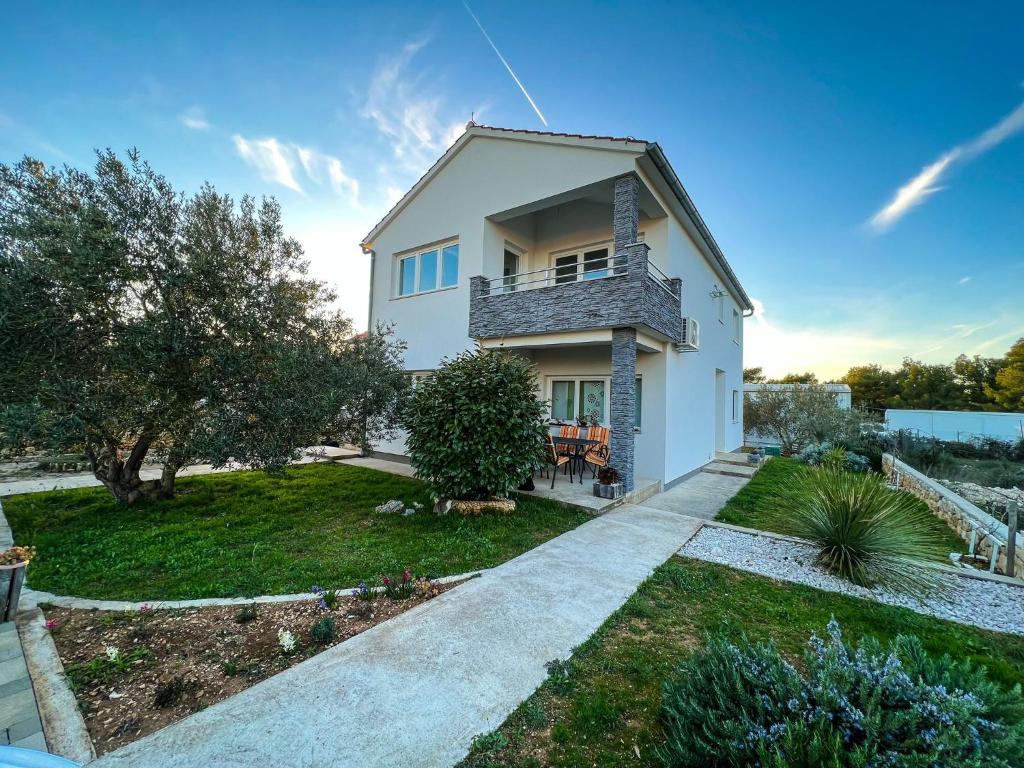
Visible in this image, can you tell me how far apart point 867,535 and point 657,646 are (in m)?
3.72

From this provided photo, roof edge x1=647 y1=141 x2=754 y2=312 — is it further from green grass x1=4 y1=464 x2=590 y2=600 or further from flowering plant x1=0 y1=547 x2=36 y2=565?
flowering plant x1=0 y1=547 x2=36 y2=565

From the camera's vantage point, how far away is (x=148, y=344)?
5.61 metres

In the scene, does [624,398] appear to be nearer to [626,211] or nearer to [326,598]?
[626,211]

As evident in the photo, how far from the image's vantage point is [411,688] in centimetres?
284

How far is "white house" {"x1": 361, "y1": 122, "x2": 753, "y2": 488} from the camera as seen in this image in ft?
27.6

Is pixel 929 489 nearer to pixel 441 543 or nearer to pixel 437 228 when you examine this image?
pixel 441 543

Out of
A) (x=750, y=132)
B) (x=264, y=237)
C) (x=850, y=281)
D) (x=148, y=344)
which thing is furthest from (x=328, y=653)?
(x=850, y=281)

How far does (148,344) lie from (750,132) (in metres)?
15.0

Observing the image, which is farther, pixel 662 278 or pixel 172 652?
pixel 662 278

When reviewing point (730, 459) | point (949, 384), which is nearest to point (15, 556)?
point (730, 459)

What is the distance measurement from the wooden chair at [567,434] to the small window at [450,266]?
5290 millimetres

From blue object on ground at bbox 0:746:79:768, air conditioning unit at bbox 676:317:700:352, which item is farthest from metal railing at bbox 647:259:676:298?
blue object on ground at bbox 0:746:79:768

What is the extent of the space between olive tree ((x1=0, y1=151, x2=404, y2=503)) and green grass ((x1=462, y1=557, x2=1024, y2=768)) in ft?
19.1

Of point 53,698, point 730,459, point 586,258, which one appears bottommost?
point 53,698
